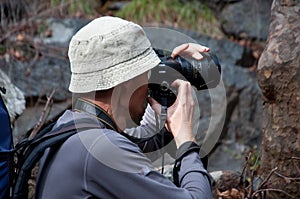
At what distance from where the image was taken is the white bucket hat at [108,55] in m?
1.86

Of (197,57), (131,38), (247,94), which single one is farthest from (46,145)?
(247,94)

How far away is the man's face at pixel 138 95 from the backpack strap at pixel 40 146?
0.57ft

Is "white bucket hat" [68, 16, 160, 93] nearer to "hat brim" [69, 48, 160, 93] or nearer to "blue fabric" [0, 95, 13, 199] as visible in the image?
"hat brim" [69, 48, 160, 93]

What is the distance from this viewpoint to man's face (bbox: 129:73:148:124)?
193 centimetres

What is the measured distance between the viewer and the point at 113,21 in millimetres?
1924

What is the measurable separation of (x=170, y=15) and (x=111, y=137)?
5068 mm

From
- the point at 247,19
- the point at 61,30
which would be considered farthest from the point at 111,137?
the point at 247,19

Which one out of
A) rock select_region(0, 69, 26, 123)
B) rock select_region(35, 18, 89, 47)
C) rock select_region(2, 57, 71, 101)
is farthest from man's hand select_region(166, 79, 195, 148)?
rock select_region(35, 18, 89, 47)

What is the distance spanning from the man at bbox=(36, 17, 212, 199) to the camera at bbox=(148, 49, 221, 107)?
0.45ft

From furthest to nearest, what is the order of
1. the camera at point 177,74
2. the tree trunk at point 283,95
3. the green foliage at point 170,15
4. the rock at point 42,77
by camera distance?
A: the green foliage at point 170,15 → the rock at point 42,77 → the tree trunk at point 283,95 → the camera at point 177,74

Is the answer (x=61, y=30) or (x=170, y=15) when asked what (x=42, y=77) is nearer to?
(x=61, y=30)

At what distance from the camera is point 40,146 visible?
1.84 metres

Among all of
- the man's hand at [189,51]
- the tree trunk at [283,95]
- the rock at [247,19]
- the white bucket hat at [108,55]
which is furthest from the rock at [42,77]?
the white bucket hat at [108,55]

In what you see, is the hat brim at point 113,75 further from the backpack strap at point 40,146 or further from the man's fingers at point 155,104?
the man's fingers at point 155,104
